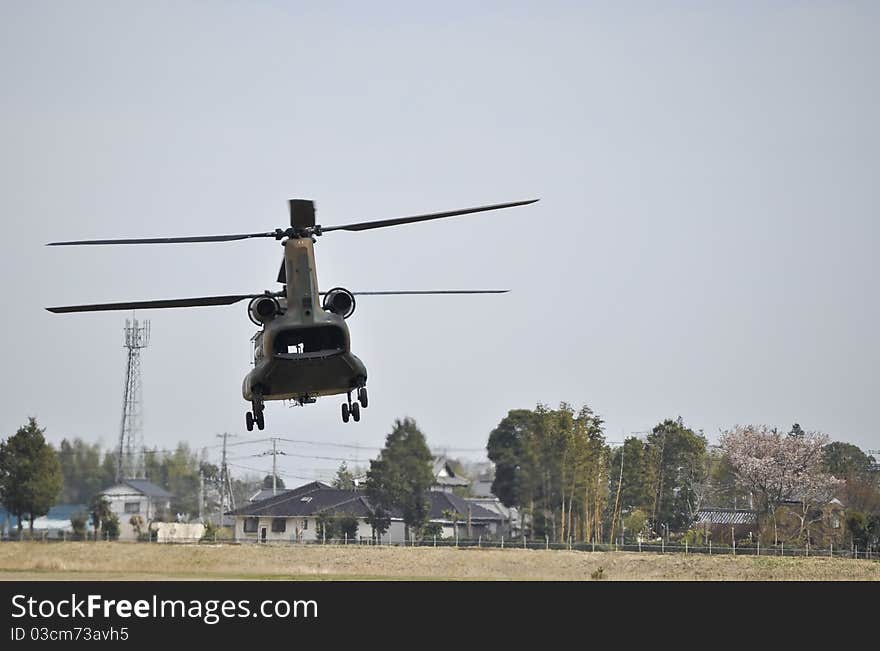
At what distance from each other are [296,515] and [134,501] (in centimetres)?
1022

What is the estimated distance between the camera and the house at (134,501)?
283ft

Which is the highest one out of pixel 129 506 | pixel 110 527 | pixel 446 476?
pixel 446 476

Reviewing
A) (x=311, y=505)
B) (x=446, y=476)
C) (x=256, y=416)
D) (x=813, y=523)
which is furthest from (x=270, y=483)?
(x=256, y=416)

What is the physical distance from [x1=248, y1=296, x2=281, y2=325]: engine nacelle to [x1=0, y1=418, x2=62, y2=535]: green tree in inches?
1801

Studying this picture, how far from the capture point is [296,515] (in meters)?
92.4

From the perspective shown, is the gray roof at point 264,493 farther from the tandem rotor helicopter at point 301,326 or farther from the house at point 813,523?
the tandem rotor helicopter at point 301,326

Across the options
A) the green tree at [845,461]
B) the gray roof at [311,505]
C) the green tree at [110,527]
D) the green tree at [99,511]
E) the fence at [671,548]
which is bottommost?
the fence at [671,548]

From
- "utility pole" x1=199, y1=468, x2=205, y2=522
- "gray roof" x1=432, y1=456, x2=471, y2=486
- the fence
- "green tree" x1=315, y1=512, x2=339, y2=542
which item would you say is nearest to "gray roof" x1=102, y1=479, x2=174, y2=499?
"utility pole" x1=199, y1=468, x2=205, y2=522

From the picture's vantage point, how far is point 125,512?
87.2 meters

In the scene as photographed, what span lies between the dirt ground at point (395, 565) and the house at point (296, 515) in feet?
38.2

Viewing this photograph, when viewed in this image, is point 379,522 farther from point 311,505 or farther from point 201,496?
point 201,496

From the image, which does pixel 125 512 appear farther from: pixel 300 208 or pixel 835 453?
pixel 300 208

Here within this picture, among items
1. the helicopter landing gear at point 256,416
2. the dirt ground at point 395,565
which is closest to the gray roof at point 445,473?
the dirt ground at point 395,565
